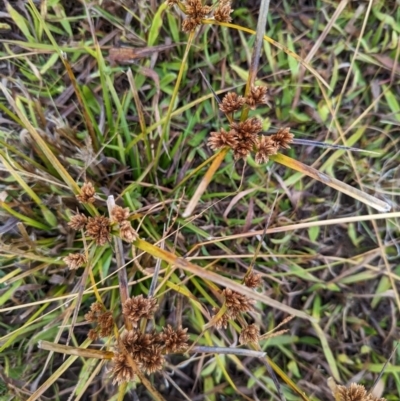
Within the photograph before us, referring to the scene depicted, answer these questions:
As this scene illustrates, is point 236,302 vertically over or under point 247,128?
under

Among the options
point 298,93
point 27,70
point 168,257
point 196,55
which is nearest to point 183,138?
point 196,55

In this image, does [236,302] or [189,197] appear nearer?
[236,302]

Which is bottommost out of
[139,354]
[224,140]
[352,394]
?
[352,394]

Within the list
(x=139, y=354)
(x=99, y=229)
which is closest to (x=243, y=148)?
(x=99, y=229)

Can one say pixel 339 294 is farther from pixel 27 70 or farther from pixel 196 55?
pixel 27 70

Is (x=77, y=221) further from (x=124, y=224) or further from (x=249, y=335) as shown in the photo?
(x=249, y=335)

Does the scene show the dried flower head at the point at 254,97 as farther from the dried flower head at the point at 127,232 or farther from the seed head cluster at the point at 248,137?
the dried flower head at the point at 127,232


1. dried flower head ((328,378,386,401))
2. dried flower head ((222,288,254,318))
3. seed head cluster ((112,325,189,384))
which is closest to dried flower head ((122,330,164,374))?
seed head cluster ((112,325,189,384))
